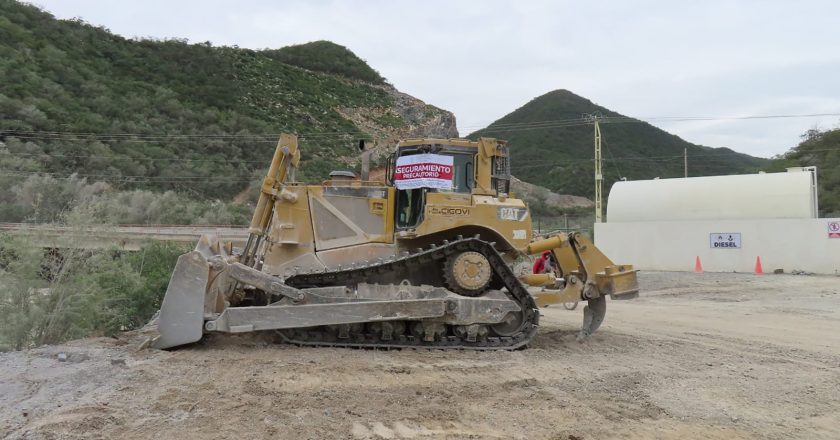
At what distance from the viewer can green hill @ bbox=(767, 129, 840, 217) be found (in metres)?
36.2

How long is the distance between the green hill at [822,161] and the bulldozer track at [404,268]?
113ft

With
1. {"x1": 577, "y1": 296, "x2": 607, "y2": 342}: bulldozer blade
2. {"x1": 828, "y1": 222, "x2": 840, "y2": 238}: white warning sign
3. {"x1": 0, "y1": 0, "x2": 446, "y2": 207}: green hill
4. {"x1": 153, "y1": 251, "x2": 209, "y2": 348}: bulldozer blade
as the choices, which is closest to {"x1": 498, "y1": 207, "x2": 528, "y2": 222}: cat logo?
{"x1": 577, "y1": 296, "x2": 607, "y2": 342}: bulldozer blade

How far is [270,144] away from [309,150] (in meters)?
2.99

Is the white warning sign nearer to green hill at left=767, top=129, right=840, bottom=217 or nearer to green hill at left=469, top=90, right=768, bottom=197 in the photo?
green hill at left=767, top=129, right=840, bottom=217

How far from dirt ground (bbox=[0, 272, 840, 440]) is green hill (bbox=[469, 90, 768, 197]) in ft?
193

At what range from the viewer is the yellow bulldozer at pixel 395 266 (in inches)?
258

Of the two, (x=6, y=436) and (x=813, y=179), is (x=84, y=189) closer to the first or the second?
(x=6, y=436)

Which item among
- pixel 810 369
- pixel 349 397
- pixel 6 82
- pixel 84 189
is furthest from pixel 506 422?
pixel 6 82

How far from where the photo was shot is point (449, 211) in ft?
23.4

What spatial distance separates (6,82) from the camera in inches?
1406

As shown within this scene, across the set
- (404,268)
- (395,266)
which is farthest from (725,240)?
(395,266)

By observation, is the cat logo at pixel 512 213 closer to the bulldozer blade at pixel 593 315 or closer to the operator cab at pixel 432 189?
the operator cab at pixel 432 189

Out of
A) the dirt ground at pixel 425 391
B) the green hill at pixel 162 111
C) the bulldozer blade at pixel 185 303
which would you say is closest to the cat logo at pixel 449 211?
the dirt ground at pixel 425 391

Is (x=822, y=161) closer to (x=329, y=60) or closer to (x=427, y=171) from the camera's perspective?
(x=427, y=171)
